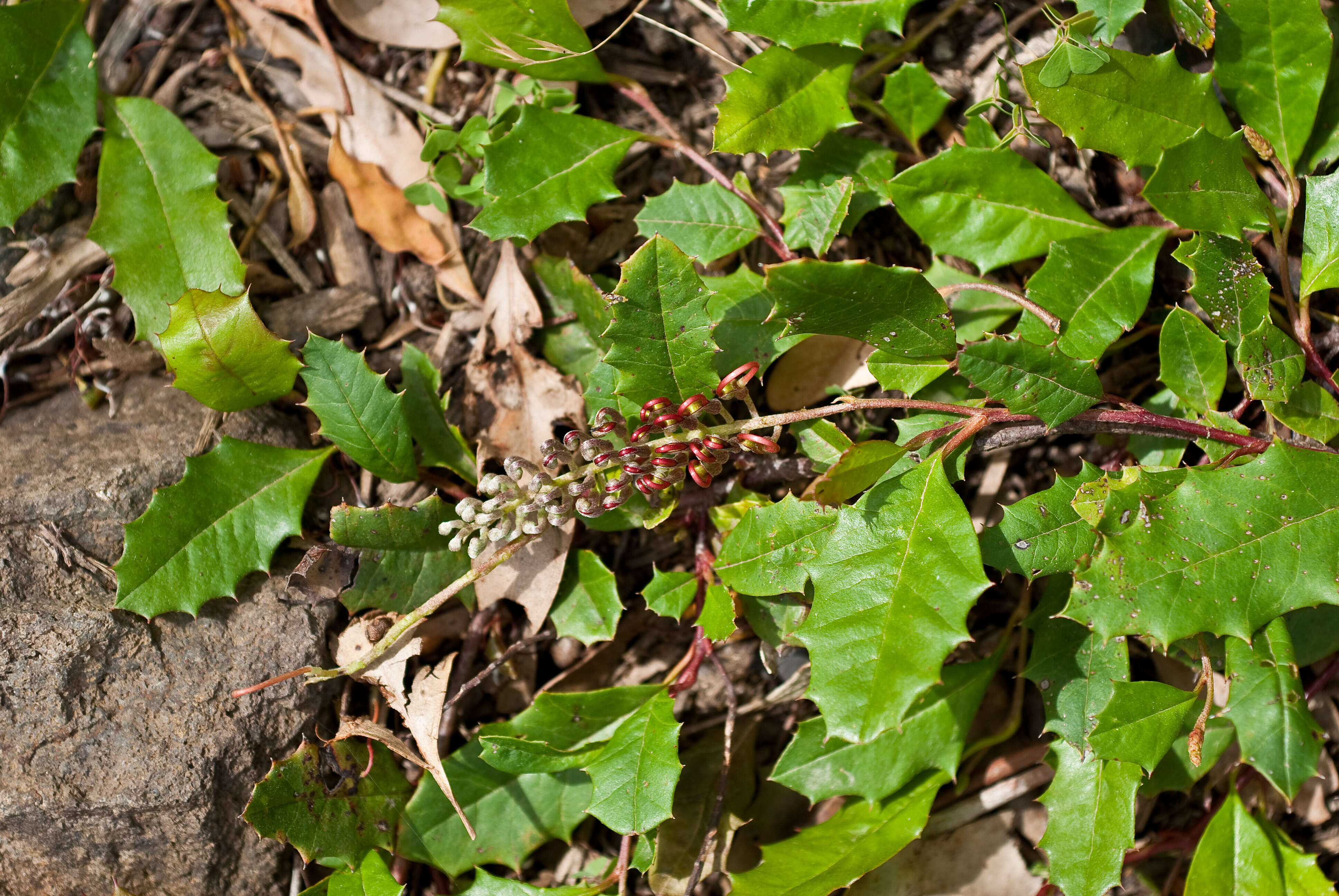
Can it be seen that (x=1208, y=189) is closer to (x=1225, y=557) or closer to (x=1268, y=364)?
(x=1268, y=364)

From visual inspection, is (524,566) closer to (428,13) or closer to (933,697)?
(933,697)

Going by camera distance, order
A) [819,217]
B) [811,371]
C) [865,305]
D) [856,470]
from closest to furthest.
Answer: [865,305] < [856,470] < [819,217] < [811,371]

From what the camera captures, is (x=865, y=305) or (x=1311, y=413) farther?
(x=1311, y=413)

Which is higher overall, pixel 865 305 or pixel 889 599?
pixel 865 305

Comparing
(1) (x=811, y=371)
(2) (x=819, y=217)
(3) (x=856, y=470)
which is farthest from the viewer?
(1) (x=811, y=371)

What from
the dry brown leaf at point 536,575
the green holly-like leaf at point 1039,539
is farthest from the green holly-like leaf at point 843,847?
the dry brown leaf at point 536,575

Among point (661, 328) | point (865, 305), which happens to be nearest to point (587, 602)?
point (661, 328)

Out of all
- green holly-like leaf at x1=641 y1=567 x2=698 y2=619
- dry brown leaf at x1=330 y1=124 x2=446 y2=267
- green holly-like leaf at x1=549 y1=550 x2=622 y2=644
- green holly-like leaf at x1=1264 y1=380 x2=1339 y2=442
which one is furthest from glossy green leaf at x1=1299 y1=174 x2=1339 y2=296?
Answer: dry brown leaf at x1=330 y1=124 x2=446 y2=267

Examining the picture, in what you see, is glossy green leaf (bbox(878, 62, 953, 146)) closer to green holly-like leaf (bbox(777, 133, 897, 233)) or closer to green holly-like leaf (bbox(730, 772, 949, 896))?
green holly-like leaf (bbox(777, 133, 897, 233))

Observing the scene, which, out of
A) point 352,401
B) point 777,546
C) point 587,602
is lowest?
point 587,602
